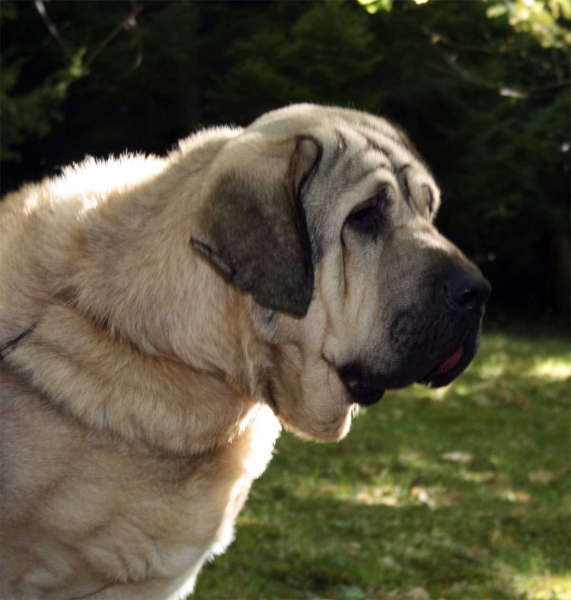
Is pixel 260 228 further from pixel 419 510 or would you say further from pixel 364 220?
pixel 419 510

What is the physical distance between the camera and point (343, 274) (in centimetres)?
329

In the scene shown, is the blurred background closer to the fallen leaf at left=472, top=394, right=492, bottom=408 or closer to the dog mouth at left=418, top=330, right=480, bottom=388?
the fallen leaf at left=472, top=394, right=492, bottom=408

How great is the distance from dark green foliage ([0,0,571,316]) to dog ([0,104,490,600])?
903 centimetres

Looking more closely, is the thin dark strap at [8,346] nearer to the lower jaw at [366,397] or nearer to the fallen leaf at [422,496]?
the lower jaw at [366,397]

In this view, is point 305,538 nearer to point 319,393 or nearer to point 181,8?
point 319,393

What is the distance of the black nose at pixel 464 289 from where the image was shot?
10.5 ft

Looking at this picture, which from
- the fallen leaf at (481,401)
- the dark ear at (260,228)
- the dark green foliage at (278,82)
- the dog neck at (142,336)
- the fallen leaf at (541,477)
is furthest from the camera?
the dark green foliage at (278,82)

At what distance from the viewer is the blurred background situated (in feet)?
17.6

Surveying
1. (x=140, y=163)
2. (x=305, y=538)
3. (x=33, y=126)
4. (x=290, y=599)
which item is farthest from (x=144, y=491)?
(x=33, y=126)

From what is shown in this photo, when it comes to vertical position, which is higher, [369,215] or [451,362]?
[369,215]

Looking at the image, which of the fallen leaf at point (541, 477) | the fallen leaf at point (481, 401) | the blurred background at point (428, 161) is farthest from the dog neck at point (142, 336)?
the fallen leaf at point (481, 401)

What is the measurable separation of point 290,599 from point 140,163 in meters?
2.41

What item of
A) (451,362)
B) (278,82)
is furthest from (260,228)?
(278,82)

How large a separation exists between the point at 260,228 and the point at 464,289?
2.47ft
